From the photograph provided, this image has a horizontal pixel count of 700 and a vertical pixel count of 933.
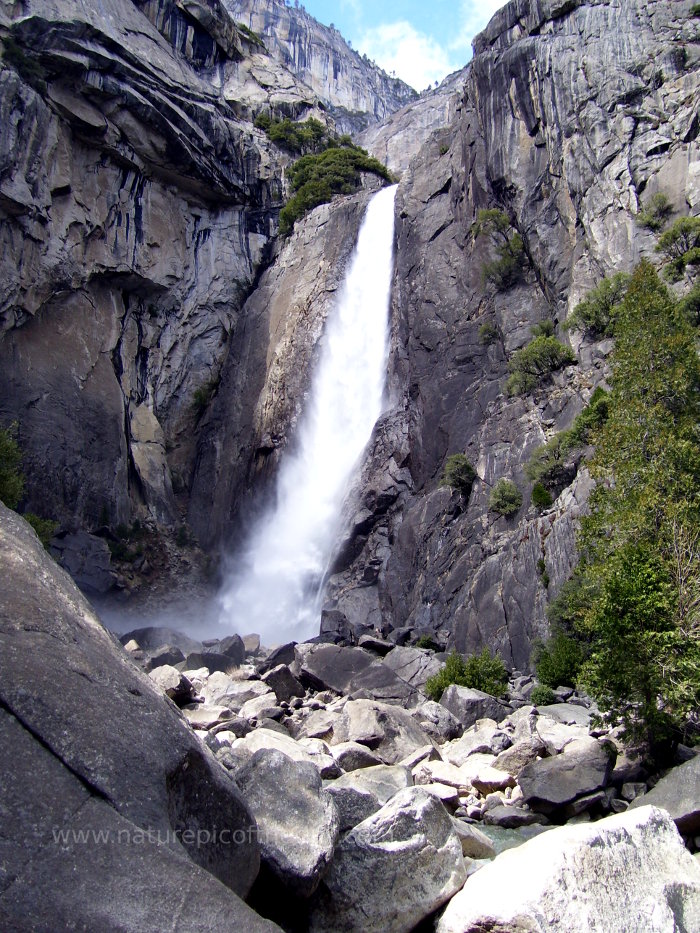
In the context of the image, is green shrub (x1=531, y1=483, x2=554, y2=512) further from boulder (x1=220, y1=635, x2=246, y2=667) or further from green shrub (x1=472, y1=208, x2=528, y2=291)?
green shrub (x1=472, y1=208, x2=528, y2=291)

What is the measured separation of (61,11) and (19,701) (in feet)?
137

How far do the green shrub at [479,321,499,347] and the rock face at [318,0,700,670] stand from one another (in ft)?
0.34

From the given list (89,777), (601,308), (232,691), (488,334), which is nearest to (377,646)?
(232,691)

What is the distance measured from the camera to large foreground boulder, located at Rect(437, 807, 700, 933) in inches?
223

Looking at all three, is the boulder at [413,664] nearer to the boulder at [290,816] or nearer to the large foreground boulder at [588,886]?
the boulder at [290,816]

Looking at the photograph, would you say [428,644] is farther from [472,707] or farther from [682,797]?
[682,797]

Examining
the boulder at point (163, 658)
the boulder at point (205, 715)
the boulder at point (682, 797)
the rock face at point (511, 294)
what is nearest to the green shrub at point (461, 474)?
the rock face at point (511, 294)

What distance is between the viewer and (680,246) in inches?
957

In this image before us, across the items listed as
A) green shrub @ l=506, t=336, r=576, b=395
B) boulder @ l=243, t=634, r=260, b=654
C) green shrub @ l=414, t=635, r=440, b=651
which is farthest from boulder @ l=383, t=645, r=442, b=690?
green shrub @ l=506, t=336, r=576, b=395

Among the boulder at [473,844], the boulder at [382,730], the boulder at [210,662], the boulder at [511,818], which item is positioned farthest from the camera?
the boulder at [210,662]

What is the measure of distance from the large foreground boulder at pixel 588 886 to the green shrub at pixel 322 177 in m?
45.1

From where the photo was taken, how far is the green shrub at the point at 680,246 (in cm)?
2355

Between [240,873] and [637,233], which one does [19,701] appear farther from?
[637,233]

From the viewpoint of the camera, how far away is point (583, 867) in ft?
19.5
